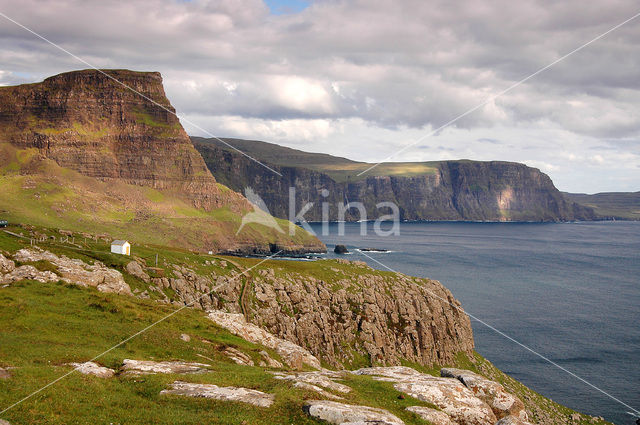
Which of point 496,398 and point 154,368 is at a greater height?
point 154,368

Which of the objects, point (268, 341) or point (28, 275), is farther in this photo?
point (28, 275)

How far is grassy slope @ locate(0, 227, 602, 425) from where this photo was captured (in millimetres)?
19984

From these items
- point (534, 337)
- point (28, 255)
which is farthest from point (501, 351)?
point (28, 255)

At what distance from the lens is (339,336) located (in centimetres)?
7606

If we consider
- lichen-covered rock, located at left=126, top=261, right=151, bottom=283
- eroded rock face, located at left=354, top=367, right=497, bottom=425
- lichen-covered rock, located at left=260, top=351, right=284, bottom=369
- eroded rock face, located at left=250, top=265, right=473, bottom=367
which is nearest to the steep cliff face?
eroded rock face, located at left=250, top=265, right=473, bottom=367

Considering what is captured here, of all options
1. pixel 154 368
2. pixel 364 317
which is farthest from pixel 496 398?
pixel 364 317

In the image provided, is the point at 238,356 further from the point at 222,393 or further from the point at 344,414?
the point at 344,414

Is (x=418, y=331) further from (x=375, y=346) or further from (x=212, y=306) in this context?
(x=212, y=306)

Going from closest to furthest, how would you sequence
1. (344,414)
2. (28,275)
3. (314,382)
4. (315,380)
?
(344,414) < (314,382) < (315,380) < (28,275)

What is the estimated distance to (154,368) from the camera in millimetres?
26953

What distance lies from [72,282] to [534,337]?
97.6 m

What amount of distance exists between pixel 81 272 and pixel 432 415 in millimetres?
41925

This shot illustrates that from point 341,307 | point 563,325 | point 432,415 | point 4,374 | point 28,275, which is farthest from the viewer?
point 563,325

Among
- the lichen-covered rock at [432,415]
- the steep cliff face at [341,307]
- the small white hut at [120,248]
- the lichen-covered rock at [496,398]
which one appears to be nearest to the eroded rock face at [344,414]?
the lichen-covered rock at [432,415]
